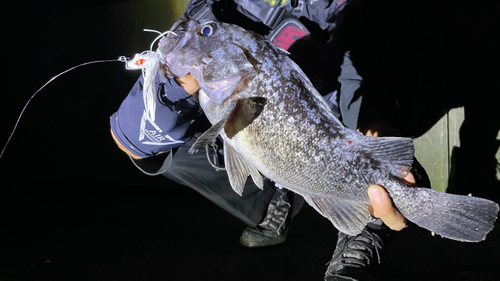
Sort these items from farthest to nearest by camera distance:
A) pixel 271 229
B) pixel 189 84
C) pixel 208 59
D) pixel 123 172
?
pixel 123 172
pixel 271 229
pixel 189 84
pixel 208 59

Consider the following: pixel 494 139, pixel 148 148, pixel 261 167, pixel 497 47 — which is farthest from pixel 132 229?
pixel 497 47

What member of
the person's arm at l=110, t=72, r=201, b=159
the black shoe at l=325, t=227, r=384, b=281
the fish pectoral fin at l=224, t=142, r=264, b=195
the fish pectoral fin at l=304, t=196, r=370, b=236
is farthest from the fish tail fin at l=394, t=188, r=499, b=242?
the person's arm at l=110, t=72, r=201, b=159

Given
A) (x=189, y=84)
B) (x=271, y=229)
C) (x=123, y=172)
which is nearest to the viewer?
(x=189, y=84)

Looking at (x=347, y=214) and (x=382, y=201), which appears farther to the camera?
(x=347, y=214)

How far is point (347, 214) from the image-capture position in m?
1.44

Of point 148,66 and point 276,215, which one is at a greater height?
point 148,66

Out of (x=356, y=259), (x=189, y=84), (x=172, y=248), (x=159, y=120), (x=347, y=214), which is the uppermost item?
(x=189, y=84)

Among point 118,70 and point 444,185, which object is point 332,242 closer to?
point 444,185

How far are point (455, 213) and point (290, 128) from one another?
2.42 ft

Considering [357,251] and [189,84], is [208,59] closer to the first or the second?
[189,84]

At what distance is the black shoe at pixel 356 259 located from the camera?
1.97 m

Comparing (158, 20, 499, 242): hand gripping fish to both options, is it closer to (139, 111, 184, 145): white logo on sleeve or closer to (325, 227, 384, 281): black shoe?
(139, 111, 184, 145): white logo on sleeve

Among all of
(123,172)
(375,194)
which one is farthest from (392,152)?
(123,172)

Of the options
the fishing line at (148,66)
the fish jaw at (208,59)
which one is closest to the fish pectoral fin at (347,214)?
the fish jaw at (208,59)
